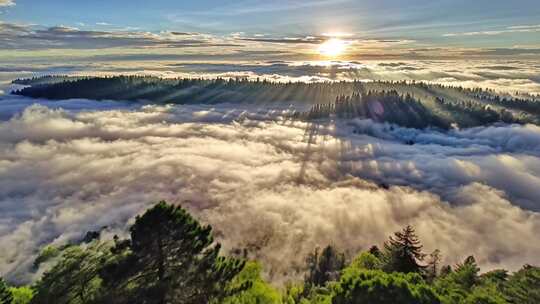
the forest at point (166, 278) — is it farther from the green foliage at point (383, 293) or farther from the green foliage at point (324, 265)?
the green foliage at point (324, 265)

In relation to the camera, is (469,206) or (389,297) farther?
(469,206)

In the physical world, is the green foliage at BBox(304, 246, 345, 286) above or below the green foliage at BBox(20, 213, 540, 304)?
below

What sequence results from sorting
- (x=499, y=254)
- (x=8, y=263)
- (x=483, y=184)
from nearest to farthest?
(x=8, y=263), (x=499, y=254), (x=483, y=184)

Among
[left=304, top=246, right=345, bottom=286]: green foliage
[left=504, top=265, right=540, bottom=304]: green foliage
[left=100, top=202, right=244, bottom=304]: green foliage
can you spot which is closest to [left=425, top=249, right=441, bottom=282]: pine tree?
[left=504, top=265, right=540, bottom=304]: green foliage

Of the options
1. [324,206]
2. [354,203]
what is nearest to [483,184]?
[354,203]

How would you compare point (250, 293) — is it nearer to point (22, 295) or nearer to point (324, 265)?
point (22, 295)

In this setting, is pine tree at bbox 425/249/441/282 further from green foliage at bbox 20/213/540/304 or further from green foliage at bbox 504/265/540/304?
green foliage at bbox 20/213/540/304

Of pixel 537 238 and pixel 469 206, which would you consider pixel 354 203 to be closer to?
pixel 469 206

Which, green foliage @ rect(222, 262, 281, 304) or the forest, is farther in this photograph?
green foliage @ rect(222, 262, 281, 304)
